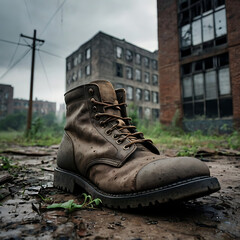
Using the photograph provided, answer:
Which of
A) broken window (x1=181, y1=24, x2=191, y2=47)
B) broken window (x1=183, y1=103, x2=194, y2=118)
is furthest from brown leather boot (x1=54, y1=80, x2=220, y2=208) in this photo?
broken window (x1=181, y1=24, x2=191, y2=47)

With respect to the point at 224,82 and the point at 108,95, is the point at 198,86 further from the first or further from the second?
the point at 108,95

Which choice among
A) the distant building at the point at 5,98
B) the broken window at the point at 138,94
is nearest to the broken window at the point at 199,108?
the broken window at the point at 138,94

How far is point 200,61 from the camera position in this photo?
952cm

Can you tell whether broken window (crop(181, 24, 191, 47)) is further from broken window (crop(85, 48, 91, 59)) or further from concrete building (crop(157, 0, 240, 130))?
broken window (crop(85, 48, 91, 59))

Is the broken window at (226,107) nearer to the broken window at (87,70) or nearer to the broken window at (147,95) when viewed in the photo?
the broken window at (87,70)

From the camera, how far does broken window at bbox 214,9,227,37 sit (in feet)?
28.5

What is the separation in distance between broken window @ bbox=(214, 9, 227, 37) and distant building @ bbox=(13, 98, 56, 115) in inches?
1832

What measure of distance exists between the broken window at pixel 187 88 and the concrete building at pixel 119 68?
12547 mm

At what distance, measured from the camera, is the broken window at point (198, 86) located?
943 cm

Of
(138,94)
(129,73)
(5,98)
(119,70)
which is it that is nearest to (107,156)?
(119,70)

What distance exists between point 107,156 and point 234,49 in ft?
30.5

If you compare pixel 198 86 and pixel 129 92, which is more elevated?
pixel 129 92

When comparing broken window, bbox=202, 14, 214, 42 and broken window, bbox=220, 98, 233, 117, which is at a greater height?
broken window, bbox=202, 14, 214, 42

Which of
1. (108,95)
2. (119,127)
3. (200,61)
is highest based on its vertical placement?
(200,61)
